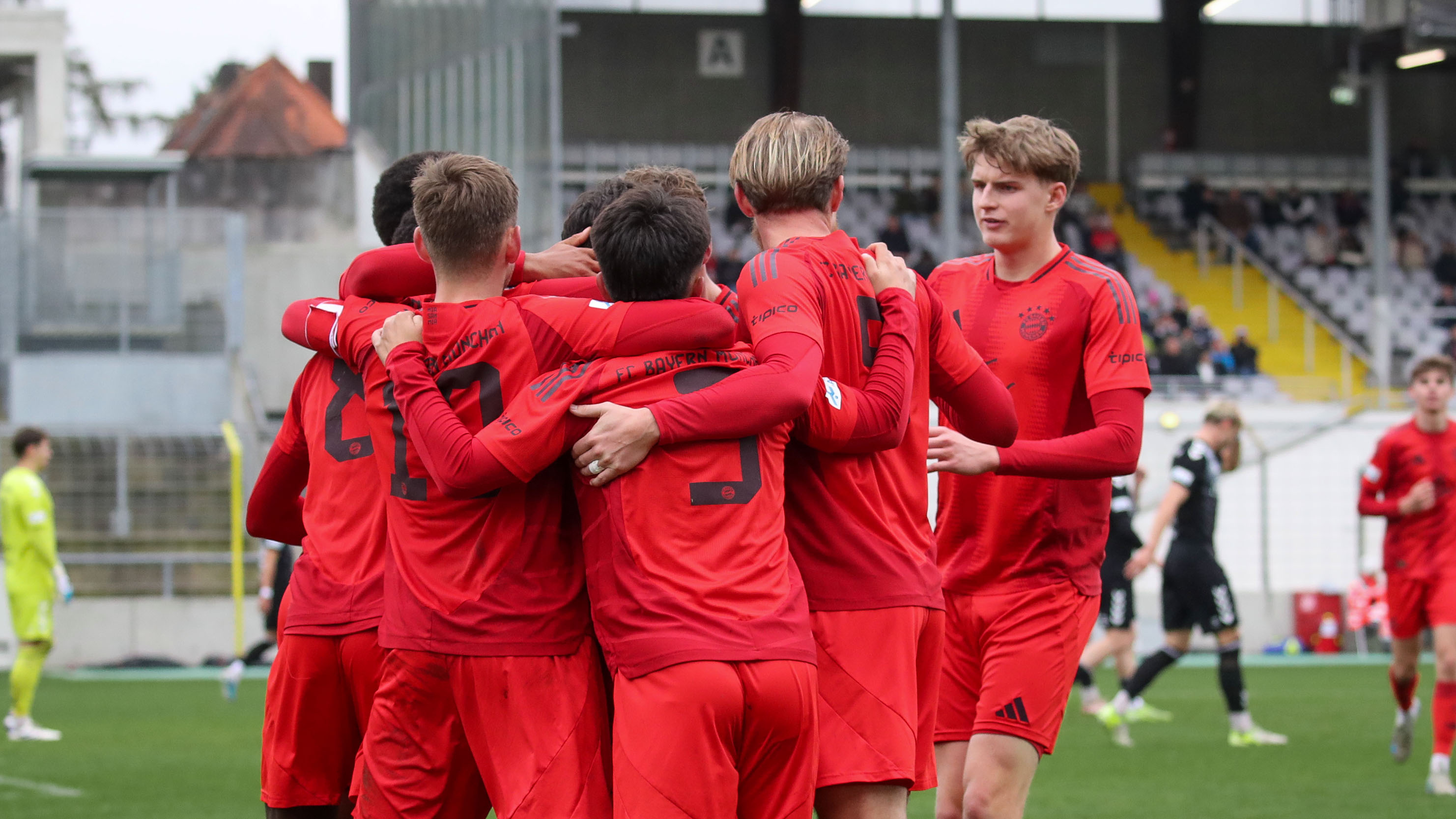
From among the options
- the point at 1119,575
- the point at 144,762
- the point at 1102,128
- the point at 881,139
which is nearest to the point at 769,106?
the point at 881,139

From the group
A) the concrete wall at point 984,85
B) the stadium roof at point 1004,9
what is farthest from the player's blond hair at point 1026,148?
the stadium roof at point 1004,9

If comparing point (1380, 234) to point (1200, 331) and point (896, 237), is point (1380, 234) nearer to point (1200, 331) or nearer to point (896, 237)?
point (1200, 331)

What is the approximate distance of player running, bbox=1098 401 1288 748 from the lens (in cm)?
1022

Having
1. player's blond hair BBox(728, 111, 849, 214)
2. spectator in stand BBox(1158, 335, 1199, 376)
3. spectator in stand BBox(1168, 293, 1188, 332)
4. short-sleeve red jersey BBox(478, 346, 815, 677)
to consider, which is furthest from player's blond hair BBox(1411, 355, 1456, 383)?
spectator in stand BBox(1168, 293, 1188, 332)

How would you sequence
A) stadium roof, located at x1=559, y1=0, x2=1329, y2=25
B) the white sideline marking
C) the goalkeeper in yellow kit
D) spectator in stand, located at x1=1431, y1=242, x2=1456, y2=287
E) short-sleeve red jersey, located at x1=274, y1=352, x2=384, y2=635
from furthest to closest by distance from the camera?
stadium roof, located at x1=559, y1=0, x2=1329, y2=25 → spectator in stand, located at x1=1431, y1=242, x2=1456, y2=287 → the goalkeeper in yellow kit → the white sideline marking → short-sleeve red jersey, located at x1=274, y1=352, x2=384, y2=635

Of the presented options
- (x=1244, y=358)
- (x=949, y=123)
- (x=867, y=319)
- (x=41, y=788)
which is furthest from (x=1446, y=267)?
(x=867, y=319)

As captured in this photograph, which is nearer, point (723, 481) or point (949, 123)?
point (723, 481)

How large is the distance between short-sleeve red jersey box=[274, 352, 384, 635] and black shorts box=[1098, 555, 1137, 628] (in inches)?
319

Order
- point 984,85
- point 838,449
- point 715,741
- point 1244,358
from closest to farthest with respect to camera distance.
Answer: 1. point 715,741
2. point 838,449
3. point 1244,358
4. point 984,85

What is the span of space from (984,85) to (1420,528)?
26.6 metres

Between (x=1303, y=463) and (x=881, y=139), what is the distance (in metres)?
16.1

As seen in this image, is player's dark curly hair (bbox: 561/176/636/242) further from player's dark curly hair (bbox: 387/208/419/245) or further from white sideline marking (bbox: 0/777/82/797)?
white sideline marking (bbox: 0/777/82/797)

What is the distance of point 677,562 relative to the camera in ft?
10.5

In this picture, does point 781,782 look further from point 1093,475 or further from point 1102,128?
point 1102,128
